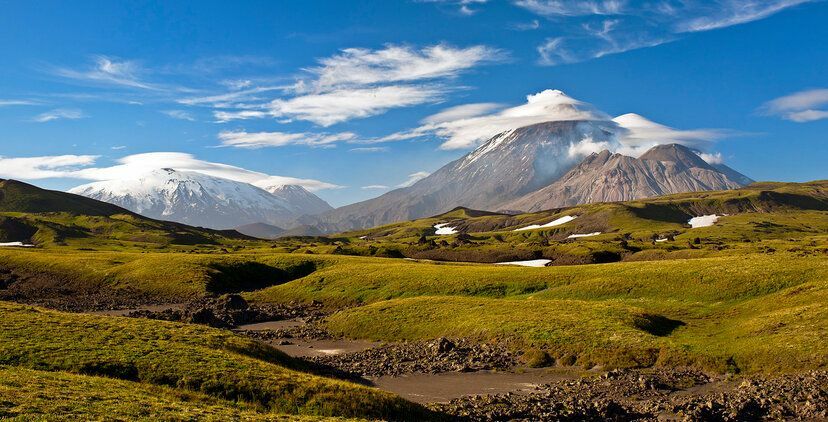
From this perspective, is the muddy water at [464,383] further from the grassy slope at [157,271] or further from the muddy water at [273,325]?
the grassy slope at [157,271]

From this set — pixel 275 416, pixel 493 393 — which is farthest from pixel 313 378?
pixel 493 393

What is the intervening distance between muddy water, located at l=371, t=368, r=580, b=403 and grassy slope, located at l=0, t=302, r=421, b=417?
7.06 meters

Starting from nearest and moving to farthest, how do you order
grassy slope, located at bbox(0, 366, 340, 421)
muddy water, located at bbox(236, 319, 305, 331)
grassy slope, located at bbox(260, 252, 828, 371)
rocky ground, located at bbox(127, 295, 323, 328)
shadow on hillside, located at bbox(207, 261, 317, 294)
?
grassy slope, located at bbox(0, 366, 340, 421) < grassy slope, located at bbox(260, 252, 828, 371) < rocky ground, located at bbox(127, 295, 323, 328) < muddy water, located at bbox(236, 319, 305, 331) < shadow on hillside, located at bbox(207, 261, 317, 294)

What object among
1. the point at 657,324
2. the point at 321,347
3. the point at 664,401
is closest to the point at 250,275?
the point at 321,347

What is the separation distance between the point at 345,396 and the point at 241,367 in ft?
31.5

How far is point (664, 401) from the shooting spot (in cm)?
4006

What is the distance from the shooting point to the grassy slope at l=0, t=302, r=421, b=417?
36625 mm

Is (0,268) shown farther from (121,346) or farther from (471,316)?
(471,316)

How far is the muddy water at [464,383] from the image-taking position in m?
45.5

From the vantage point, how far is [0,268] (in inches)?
4894

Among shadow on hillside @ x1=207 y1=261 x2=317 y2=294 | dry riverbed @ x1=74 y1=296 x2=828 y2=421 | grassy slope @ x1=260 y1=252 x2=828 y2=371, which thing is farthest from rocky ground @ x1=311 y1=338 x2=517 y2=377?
shadow on hillside @ x1=207 y1=261 x2=317 y2=294

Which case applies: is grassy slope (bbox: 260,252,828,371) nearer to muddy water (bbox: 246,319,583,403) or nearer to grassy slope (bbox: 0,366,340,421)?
muddy water (bbox: 246,319,583,403)

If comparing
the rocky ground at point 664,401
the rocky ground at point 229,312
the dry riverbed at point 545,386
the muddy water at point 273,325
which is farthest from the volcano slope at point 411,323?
the muddy water at point 273,325

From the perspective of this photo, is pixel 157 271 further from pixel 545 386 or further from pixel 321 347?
pixel 545 386
